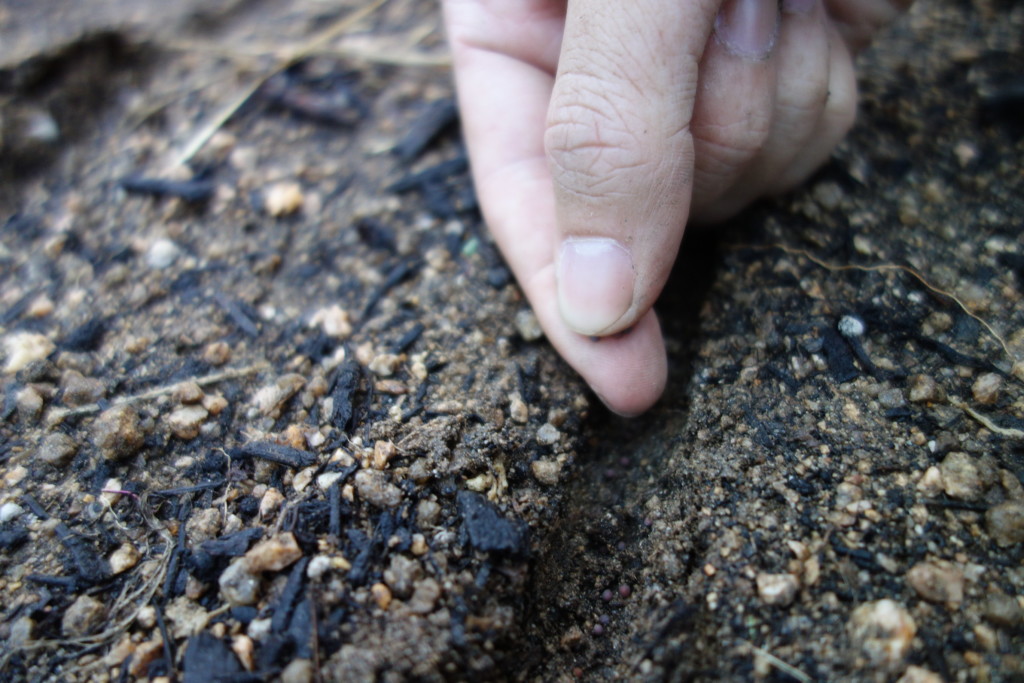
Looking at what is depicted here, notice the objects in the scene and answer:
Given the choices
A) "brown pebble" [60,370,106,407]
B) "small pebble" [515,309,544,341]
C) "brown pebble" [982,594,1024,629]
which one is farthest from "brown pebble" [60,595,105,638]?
"brown pebble" [982,594,1024,629]

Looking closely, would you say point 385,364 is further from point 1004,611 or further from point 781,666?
point 1004,611

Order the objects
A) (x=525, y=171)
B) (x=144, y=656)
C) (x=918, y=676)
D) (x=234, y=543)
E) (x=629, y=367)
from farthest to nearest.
Answer: (x=525, y=171) < (x=629, y=367) < (x=234, y=543) < (x=144, y=656) < (x=918, y=676)

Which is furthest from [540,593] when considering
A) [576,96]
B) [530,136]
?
[530,136]

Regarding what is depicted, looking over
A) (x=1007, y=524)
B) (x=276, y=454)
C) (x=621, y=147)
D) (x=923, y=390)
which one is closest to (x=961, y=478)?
(x=1007, y=524)

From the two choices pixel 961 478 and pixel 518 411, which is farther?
pixel 518 411

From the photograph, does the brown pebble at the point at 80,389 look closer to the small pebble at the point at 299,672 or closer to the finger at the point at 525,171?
the small pebble at the point at 299,672

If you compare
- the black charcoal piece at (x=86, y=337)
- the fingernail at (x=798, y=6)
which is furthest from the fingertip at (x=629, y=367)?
the black charcoal piece at (x=86, y=337)
